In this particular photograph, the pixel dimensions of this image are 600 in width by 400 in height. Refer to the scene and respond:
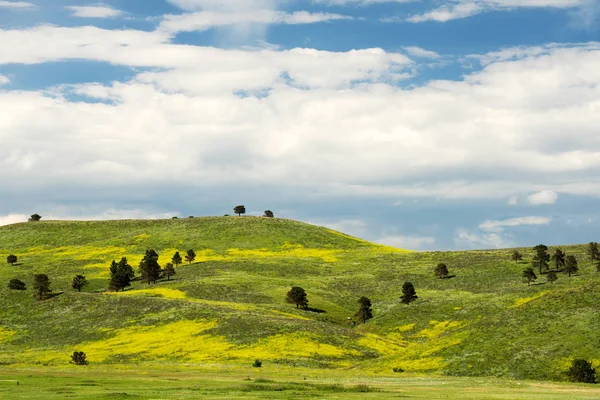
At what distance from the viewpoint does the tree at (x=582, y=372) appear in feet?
228

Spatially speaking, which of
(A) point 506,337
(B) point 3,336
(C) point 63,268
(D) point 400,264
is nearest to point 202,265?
(C) point 63,268

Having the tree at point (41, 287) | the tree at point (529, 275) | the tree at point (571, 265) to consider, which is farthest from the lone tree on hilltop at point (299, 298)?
the tree at point (571, 265)

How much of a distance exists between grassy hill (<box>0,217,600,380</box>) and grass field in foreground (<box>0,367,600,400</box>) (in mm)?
11167

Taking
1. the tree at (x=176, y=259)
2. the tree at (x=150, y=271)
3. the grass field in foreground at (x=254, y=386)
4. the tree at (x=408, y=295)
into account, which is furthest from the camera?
the tree at (x=176, y=259)

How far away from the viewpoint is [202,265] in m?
175

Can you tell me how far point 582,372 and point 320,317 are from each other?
62.1 meters

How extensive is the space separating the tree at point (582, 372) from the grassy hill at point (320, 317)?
2.21 m

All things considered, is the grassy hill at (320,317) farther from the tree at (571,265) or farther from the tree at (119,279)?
the tree at (119,279)

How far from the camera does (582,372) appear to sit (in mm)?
69750

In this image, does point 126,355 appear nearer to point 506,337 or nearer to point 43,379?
point 43,379

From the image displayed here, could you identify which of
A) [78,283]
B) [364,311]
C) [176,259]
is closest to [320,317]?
[364,311]

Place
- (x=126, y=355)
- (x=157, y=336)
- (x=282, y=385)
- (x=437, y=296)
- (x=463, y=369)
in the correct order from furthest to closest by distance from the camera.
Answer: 1. (x=437, y=296)
2. (x=157, y=336)
3. (x=126, y=355)
4. (x=463, y=369)
5. (x=282, y=385)

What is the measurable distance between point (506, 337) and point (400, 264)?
89691 millimetres

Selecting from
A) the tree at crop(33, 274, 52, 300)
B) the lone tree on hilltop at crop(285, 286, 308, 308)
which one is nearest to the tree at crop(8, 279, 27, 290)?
the tree at crop(33, 274, 52, 300)
